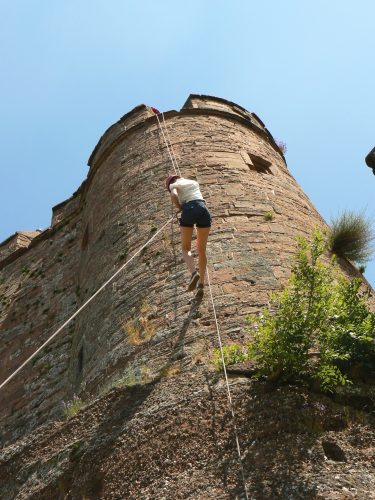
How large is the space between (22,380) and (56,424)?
4078 millimetres

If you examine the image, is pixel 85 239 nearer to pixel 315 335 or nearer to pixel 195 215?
pixel 195 215

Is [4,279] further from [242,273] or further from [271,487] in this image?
[271,487]

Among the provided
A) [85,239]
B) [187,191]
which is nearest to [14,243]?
[85,239]

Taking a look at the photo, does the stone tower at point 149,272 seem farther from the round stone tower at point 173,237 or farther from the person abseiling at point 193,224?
the person abseiling at point 193,224

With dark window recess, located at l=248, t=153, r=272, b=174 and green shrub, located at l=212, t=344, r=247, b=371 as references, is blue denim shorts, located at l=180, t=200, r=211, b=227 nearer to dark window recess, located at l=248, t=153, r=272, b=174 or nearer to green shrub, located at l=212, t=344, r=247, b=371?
green shrub, located at l=212, t=344, r=247, b=371

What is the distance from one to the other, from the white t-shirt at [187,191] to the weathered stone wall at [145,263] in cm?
66

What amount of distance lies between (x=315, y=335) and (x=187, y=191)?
2045 mm

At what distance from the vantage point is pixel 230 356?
15.4 ft

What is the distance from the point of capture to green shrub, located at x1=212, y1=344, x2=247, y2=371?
4.57 metres

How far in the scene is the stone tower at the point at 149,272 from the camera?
17.5ft

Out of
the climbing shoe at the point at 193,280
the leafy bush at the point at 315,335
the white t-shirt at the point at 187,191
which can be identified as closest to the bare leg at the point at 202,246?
the climbing shoe at the point at 193,280

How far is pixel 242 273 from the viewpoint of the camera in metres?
5.90

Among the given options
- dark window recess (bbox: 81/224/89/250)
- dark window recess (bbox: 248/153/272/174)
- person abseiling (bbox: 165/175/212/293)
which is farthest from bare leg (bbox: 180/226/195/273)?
dark window recess (bbox: 81/224/89/250)

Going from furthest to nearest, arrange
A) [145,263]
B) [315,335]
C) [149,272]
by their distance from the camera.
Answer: [145,263] < [149,272] < [315,335]
